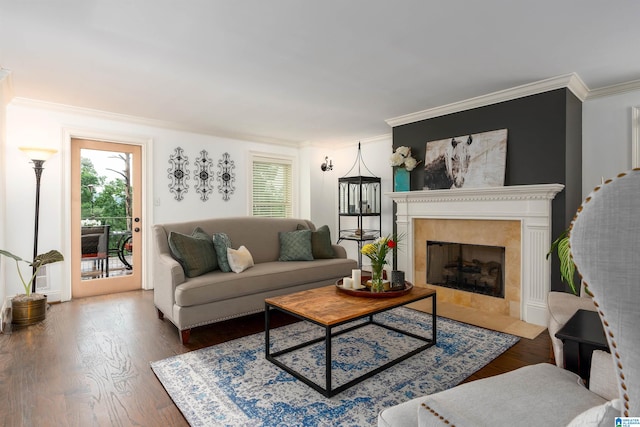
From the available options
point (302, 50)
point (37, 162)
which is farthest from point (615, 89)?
point (37, 162)

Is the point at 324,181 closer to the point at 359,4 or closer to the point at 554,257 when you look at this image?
the point at 554,257

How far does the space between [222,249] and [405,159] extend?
240 cm

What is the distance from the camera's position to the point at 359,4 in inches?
81.2

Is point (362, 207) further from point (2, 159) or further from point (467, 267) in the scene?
point (2, 159)

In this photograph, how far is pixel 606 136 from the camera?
3428 mm

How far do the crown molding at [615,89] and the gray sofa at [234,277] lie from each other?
2981mm

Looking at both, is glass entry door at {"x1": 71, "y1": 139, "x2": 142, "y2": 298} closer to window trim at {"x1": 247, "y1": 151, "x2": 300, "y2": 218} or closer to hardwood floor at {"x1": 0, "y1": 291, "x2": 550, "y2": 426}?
hardwood floor at {"x1": 0, "y1": 291, "x2": 550, "y2": 426}

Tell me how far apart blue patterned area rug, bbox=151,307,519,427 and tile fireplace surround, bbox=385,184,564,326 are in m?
0.66

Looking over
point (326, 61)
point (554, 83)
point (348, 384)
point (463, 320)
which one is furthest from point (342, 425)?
point (554, 83)

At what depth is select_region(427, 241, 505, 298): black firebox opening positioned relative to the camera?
374 centimetres

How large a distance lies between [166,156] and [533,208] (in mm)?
4479

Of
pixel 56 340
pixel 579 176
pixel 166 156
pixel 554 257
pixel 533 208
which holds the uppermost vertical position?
pixel 166 156

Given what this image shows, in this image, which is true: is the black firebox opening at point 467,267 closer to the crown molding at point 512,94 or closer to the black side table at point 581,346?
the crown molding at point 512,94

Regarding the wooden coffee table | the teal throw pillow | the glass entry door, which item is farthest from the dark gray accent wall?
the glass entry door
